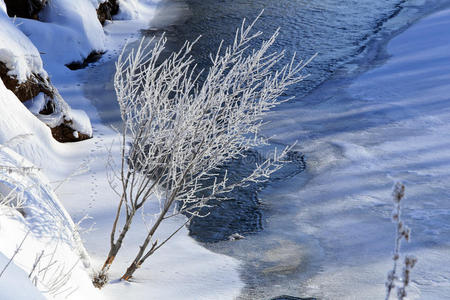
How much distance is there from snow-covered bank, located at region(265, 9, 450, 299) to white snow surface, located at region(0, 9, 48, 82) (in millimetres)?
3654

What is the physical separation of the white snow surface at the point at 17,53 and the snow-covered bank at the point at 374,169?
365 cm

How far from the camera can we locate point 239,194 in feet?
23.8

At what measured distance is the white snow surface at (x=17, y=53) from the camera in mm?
7648

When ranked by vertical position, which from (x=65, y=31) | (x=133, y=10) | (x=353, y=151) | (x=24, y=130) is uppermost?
(x=24, y=130)

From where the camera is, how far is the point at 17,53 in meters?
7.82

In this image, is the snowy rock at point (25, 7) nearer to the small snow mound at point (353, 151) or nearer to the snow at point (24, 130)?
the snow at point (24, 130)

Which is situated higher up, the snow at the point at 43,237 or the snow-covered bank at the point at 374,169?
the snow at the point at 43,237

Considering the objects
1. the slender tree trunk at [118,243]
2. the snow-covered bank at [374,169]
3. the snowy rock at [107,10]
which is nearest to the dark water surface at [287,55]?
the snow-covered bank at [374,169]

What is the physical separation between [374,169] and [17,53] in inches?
204

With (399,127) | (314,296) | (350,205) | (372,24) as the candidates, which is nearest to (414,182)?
Answer: (350,205)

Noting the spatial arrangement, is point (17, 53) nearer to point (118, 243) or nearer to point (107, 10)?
point (118, 243)

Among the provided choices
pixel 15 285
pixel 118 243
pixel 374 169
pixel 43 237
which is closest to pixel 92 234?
pixel 118 243

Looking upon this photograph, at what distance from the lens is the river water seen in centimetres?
587

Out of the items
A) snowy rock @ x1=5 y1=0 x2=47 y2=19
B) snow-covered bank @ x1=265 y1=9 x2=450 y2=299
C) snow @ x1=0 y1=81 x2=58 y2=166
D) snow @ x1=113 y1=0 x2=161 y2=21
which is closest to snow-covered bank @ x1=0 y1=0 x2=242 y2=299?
snow @ x1=0 y1=81 x2=58 y2=166
